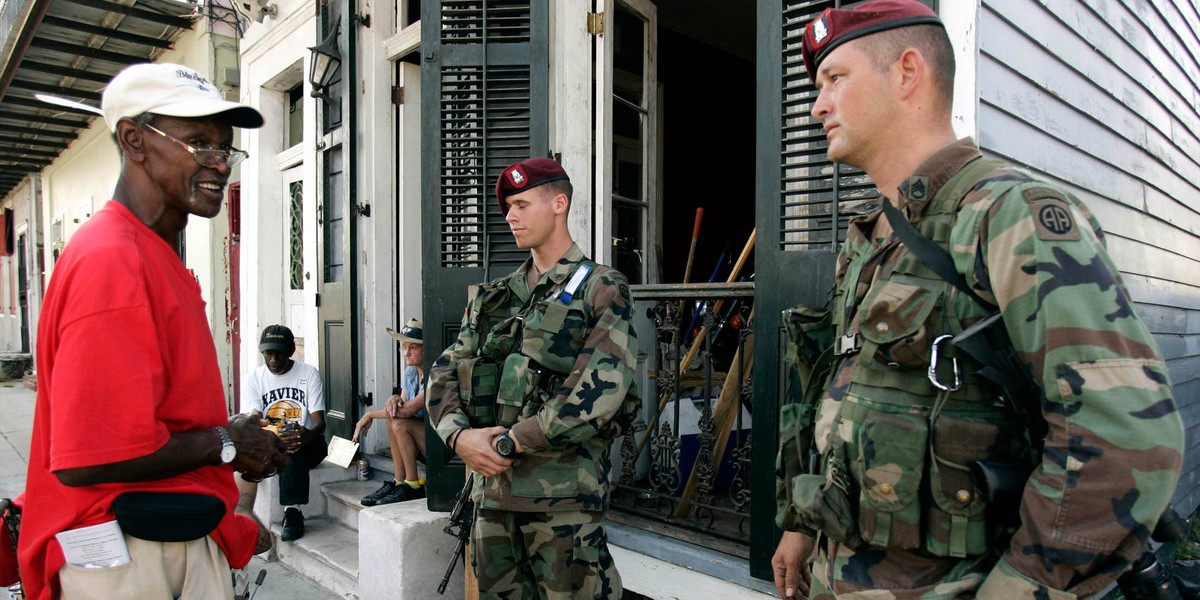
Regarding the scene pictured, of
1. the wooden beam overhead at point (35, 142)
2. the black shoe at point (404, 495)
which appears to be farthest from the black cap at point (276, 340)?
the wooden beam overhead at point (35, 142)

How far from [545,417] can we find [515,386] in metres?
0.17

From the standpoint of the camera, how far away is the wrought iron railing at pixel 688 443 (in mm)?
3098

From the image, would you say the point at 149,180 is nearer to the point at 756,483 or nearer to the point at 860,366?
the point at 860,366

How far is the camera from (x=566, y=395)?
220 centimetres

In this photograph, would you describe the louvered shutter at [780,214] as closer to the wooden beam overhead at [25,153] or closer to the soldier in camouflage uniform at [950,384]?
the soldier in camouflage uniform at [950,384]

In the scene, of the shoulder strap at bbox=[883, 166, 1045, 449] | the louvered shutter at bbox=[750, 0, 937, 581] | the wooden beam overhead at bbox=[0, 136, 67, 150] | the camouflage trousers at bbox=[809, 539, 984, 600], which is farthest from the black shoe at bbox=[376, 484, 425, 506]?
the wooden beam overhead at bbox=[0, 136, 67, 150]

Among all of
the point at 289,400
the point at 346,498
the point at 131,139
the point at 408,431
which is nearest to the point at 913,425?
the point at 131,139

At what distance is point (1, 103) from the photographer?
8984 mm

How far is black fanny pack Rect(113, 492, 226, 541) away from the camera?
1393 millimetres

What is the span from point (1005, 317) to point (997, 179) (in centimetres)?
24

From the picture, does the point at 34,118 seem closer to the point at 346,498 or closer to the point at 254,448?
the point at 346,498

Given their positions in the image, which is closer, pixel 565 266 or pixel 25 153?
pixel 565 266

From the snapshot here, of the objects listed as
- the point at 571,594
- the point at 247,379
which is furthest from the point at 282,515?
the point at 571,594

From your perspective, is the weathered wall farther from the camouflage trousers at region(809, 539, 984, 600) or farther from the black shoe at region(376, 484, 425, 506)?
the black shoe at region(376, 484, 425, 506)
